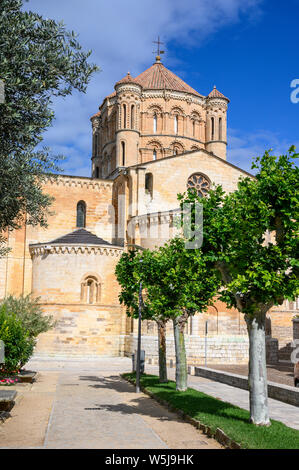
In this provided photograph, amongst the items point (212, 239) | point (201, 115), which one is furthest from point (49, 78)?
point (201, 115)

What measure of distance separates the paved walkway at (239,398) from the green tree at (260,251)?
6.92 ft

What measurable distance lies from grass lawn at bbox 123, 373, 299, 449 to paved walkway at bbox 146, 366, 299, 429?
32.1 inches

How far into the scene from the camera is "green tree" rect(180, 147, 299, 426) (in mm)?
10836

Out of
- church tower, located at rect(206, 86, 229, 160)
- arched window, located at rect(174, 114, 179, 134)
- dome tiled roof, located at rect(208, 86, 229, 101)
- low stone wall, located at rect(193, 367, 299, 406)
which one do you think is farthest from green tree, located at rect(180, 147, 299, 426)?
dome tiled roof, located at rect(208, 86, 229, 101)

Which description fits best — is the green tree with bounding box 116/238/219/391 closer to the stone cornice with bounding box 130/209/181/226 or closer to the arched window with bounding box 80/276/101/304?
the arched window with bounding box 80/276/101/304

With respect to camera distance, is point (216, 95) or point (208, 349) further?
point (216, 95)

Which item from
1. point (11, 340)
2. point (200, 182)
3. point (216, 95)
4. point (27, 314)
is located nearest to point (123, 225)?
point (200, 182)

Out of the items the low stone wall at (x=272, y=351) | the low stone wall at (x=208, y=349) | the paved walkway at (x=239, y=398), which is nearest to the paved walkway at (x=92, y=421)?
the paved walkway at (x=239, y=398)

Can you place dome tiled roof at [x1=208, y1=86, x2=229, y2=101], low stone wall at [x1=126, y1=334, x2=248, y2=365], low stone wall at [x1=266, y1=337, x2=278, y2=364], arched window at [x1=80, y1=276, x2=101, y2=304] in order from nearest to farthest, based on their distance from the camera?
low stone wall at [x1=126, y1=334, x2=248, y2=365] → arched window at [x1=80, y1=276, x2=101, y2=304] → low stone wall at [x1=266, y1=337, x2=278, y2=364] → dome tiled roof at [x1=208, y1=86, x2=229, y2=101]

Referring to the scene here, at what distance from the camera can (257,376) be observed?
11.2 metres

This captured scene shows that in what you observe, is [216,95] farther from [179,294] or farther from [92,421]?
[92,421]

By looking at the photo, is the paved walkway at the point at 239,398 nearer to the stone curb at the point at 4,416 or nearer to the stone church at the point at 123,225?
the stone curb at the point at 4,416

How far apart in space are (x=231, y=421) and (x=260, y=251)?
3.91 metres
